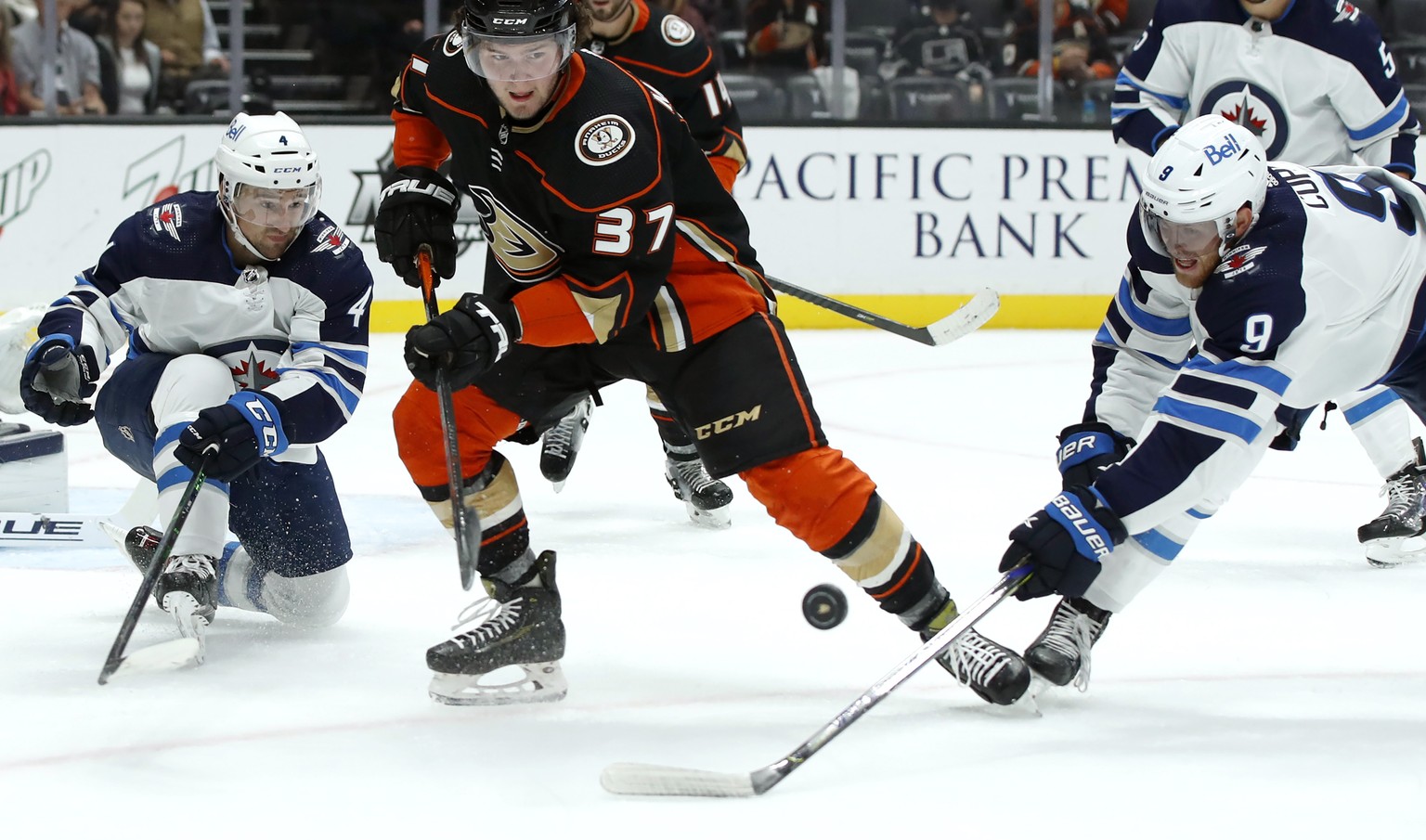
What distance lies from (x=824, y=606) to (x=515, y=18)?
34.9 inches

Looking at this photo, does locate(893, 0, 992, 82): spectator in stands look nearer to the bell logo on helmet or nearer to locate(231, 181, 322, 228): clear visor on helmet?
locate(231, 181, 322, 228): clear visor on helmet

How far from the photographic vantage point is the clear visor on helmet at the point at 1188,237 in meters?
2.29

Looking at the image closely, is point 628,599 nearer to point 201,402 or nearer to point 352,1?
point 201,402

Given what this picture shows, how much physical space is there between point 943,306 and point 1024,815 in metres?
4.85

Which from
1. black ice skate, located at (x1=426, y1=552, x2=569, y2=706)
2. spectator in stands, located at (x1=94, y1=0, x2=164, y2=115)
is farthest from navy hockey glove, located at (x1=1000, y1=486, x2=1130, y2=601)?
spectator in stands, located at (x1=94, y1=0, x2=164, y2=115)

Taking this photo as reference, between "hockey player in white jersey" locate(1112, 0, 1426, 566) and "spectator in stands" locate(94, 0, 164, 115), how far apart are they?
159 inches

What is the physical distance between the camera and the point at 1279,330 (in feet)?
7.22

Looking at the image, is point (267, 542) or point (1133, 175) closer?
point (267, 542)

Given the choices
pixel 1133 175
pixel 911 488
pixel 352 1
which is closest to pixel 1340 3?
pixel 911 488

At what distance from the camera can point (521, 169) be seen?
229cm

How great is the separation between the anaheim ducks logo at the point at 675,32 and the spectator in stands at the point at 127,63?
10.4 feet

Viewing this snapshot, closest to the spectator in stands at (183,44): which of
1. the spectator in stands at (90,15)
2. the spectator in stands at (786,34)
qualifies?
the spectator in stands at (90,15)

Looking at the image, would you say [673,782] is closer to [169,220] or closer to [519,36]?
[519,36]

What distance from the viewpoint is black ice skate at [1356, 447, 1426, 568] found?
3.34 m
